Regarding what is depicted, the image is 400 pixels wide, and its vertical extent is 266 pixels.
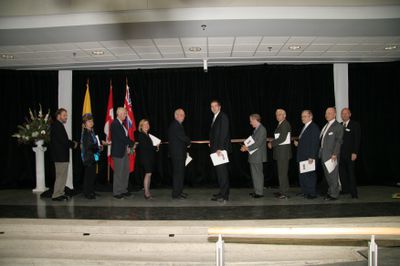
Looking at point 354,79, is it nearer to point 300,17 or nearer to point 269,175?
point 269,175

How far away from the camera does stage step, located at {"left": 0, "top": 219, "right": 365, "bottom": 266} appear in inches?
157

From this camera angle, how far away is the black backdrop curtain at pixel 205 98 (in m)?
7.82

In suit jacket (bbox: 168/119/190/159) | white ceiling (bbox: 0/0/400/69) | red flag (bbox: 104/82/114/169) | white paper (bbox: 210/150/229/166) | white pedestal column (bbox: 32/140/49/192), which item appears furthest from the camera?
red flag (bbox: 104/82/114/169)

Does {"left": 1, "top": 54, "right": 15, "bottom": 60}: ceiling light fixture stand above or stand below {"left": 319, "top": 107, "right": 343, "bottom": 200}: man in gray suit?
above

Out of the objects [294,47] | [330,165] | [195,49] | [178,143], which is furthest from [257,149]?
[195,49]

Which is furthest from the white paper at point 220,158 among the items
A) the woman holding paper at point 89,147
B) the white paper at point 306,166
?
the woman holding paper at point 89,147

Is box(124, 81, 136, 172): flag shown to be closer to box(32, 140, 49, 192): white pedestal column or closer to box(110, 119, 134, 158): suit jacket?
box(110, 119, 134, 158): suit jacket

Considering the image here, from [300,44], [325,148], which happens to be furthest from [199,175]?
[300,44]

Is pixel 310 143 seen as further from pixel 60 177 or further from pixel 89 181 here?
pixel 60 177

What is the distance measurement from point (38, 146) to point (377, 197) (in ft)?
22.5

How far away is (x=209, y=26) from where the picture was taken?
504 centimetres

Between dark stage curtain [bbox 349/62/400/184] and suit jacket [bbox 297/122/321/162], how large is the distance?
8.50 feet

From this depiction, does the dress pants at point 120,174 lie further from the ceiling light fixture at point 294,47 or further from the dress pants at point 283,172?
the ceiling light fixture at point 294,47

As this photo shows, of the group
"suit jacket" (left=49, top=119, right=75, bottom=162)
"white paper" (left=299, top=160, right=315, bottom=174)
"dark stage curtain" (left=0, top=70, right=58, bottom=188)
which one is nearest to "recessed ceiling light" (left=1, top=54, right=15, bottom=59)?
"dark stage curtain" (left=0, top=70, right=58, bottom=188)
